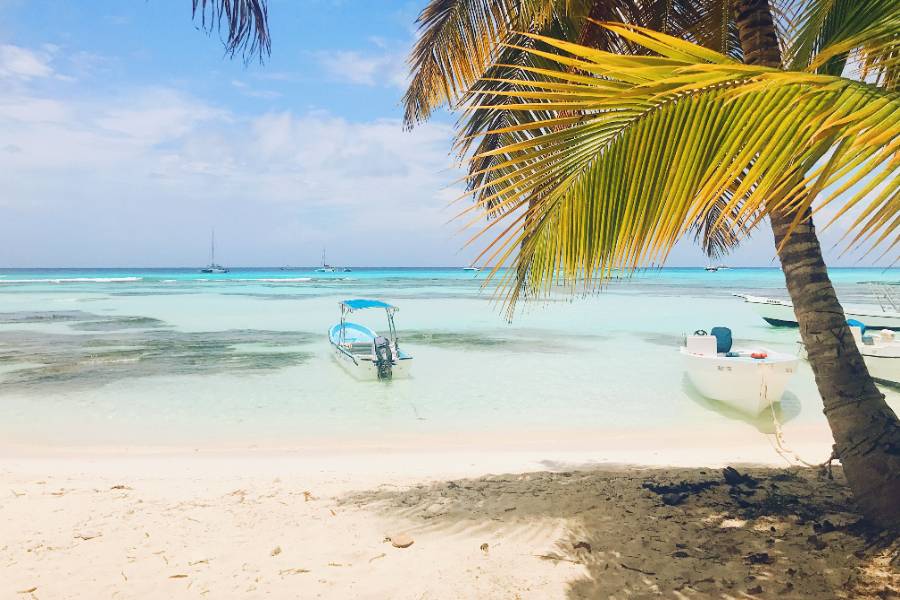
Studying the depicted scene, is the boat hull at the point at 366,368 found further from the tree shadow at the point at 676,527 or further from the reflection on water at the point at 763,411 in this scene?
the tree shadow at the point at 676,527

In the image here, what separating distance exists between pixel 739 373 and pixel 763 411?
3.36 ft

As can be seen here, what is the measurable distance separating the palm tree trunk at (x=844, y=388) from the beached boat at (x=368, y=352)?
10141 mm

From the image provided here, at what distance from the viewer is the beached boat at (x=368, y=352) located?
1352cm

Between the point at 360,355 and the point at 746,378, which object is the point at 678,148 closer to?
the point at 746,378

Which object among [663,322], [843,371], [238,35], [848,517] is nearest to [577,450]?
[848,517]

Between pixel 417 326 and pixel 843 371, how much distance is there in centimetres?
2411

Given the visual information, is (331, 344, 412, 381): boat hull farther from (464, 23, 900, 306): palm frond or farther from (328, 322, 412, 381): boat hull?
(464, 23, 900, 306): palm frond

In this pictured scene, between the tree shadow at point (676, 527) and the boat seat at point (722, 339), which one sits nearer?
the tree shadow at point (676, 527)

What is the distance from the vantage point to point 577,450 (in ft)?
28.0

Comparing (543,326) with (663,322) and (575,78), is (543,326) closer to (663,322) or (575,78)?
(663,322)

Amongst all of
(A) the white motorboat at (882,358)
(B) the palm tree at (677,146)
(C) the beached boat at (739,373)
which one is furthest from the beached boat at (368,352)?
(B) the palm tree at (677,146)

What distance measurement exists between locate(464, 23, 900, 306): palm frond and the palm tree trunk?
83.3 inches

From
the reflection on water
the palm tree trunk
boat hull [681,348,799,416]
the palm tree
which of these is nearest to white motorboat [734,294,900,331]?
the reflection on water

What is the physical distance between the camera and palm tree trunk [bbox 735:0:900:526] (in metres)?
3.90
